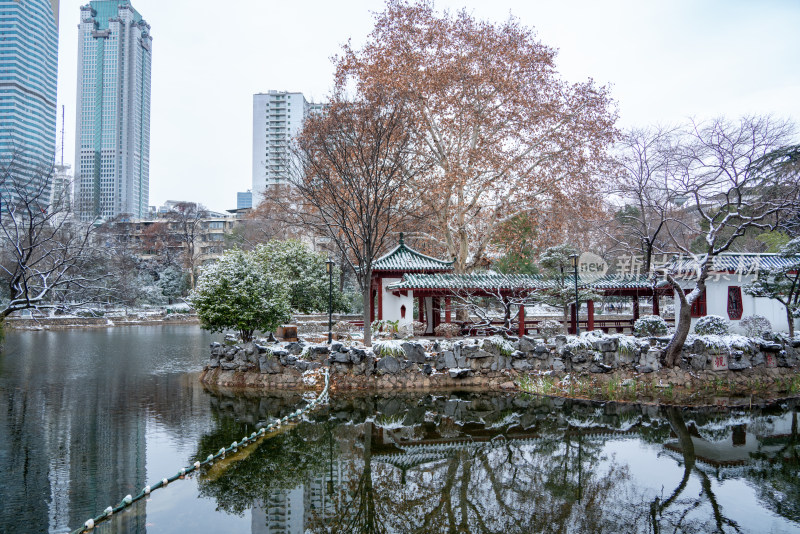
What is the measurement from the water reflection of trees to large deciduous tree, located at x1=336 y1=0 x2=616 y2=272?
9.94 metres

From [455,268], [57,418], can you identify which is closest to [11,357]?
[57,418]

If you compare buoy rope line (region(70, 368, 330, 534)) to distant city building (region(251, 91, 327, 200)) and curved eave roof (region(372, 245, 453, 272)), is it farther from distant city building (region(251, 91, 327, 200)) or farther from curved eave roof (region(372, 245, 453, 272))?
distant city building (region(251, 91, 327, 200))

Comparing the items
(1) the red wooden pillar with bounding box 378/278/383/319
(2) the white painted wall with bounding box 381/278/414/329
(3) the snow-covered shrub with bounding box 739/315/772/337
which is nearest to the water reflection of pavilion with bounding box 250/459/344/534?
(2) the white painted wall with bounding box 381/278/414/329

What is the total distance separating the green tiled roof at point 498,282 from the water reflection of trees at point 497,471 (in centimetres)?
541

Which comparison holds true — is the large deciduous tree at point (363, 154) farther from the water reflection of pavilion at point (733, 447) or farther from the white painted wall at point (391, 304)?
the water reflection of pavilion at point (733, 447)

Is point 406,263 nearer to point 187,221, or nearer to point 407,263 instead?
point 407,263

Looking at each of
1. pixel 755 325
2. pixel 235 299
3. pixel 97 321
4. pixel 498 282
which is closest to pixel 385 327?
pixel 498 282

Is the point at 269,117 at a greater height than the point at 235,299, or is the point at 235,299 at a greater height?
the point at 269,117

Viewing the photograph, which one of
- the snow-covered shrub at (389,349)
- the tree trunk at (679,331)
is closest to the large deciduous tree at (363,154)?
the snow-covered shrub at (389,349)

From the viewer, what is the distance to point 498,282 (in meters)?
16.3

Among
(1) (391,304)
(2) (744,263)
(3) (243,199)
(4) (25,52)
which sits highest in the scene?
(3) (243,199)

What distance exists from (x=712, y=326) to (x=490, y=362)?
6381 millimetres

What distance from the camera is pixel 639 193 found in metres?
13.9

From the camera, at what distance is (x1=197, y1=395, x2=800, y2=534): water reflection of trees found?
5914 mm
